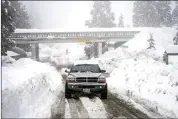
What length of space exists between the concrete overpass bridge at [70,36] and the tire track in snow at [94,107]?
49008mm

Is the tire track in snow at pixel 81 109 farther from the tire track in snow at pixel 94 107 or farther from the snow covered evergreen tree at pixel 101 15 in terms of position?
the snow covered evergreen tree at pixel 101 15

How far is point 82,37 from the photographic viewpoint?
63.3 m

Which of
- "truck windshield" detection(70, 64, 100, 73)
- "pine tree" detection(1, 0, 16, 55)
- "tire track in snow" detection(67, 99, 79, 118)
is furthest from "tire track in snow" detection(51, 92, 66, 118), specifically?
"pine tree" detection(1, 0, 16, 55)

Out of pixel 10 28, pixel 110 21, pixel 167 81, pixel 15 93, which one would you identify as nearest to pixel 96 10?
pixel 110 21

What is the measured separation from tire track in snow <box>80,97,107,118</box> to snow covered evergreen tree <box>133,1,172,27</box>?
6519cm

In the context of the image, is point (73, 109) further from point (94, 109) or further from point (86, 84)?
point (86, 84)

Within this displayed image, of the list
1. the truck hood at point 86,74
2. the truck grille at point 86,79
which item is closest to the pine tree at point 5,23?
the truck hood at point 86,74

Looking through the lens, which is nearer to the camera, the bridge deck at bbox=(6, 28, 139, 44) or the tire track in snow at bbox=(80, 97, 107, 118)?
the tire track in snow at bbox=(80, 97, 107, 118)

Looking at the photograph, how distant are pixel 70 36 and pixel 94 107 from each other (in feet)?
174

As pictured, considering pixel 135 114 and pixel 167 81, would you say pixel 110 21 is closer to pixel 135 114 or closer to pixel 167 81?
pixel 167 81

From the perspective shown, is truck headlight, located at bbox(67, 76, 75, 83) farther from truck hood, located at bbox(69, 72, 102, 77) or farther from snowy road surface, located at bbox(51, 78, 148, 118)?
snowy road surface, located at bbox(51, 78, 148, 118)

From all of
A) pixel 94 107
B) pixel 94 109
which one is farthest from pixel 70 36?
pixel 94 109

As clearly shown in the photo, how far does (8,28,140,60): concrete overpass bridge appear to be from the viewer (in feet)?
202

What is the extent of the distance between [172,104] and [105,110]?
2.98 metres
